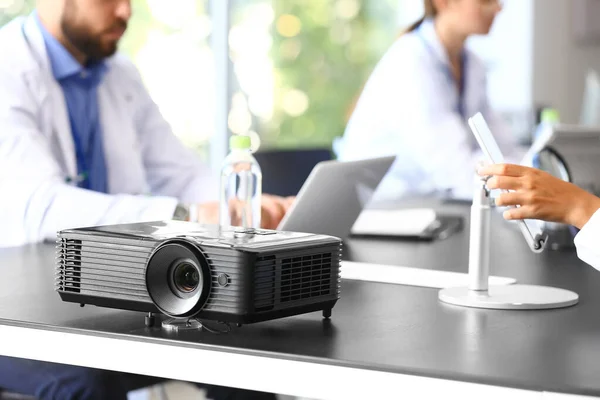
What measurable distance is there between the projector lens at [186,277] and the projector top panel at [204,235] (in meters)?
0.04

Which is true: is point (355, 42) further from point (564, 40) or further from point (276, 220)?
point (276, 220)

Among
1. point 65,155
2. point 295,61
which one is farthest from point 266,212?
point 295,61

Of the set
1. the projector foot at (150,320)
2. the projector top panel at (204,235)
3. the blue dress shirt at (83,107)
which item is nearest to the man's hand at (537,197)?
the projector top panel at (204,235)

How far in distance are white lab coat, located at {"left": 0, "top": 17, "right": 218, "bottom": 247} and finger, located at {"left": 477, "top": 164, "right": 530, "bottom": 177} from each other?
75 centimetres

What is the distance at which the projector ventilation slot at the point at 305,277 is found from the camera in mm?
1103

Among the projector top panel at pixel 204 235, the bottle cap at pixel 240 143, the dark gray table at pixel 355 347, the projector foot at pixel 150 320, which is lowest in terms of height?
the dark gray table at pixel 355 347

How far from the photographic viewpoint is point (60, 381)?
4.96 feet

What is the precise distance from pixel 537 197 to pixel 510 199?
4cm

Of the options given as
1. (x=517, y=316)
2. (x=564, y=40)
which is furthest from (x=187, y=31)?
(x=517, y=316)

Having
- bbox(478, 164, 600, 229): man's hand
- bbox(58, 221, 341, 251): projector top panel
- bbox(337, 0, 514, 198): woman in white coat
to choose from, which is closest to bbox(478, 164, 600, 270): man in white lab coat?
bbox(478, 164, 600, 229): man's hand

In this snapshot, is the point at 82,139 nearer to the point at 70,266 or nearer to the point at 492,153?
the point at 70,266

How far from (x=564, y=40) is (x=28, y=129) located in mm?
4269

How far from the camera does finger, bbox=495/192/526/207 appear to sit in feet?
4.13

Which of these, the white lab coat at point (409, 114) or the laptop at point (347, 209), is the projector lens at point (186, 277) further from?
the white lab coat at point (409, 114)
